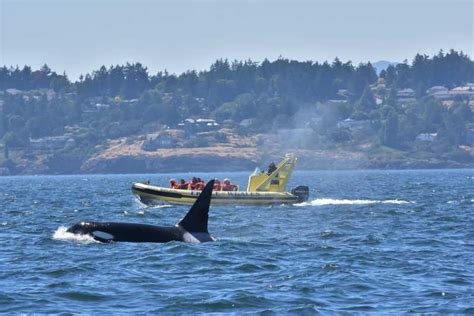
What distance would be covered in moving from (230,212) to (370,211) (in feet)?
22.7

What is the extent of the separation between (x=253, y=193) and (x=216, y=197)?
2146 millimetres

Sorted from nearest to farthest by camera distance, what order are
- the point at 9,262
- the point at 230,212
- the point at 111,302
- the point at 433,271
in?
the point at 111,302
the point at 433,271
the point at 9,262
the point at 230,212

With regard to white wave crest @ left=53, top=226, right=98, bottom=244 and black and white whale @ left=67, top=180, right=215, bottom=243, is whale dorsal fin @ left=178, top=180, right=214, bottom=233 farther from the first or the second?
white wave crest @ left=53, top=226, right=98, bottom=244

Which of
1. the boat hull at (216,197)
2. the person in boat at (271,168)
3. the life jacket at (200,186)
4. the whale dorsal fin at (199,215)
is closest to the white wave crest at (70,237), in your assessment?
the whale dorsal fin at (199,215)

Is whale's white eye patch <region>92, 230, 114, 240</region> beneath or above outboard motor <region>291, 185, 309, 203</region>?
above

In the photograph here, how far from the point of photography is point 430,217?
56875 mm

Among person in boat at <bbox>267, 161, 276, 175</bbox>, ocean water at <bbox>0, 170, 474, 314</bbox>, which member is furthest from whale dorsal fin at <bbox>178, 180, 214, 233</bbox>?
person in boat at <bbox>267, 161, 276, 175</bbox>

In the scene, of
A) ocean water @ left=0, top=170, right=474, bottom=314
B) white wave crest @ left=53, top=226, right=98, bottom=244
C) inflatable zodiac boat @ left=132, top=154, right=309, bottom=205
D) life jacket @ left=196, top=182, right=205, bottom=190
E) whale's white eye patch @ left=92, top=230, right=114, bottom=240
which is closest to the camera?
ocean water @ left=0, top=170, right=474, bottom=314

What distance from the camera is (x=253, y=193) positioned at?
225 feet

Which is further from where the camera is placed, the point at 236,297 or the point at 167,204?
the point at 167,204

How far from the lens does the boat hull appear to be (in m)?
67.4

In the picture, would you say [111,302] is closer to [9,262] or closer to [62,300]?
[62,300]

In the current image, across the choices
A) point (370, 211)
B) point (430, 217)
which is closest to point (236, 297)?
point (430, 217)

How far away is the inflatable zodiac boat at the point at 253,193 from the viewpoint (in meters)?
67.6
